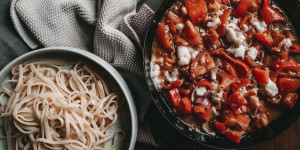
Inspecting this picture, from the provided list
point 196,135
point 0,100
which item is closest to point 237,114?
point 196,135

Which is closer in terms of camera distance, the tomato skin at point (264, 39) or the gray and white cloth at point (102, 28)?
the tomato skin at point (264, 39)

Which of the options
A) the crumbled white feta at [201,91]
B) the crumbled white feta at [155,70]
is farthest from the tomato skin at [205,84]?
the crumbled white feta at [155,70]

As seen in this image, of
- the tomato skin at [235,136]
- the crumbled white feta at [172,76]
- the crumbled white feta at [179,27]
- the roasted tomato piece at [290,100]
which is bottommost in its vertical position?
the tomato skin at [235,136]

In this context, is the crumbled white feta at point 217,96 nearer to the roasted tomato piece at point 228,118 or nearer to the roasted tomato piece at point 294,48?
the roasted tomato piece at point 228,118

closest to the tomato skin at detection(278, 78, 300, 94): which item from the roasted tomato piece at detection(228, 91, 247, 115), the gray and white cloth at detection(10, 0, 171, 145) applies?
the roasted tomato piece at detection(228, 91, 247, 115)

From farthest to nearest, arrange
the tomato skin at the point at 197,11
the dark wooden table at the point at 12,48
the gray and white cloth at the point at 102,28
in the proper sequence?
the dark wooden table at the point at 12,48 < the gray and white cloth at the point at 102,28 < the tomato skin at the point at 197,11

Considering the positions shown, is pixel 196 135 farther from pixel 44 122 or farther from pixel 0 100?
pixel 0 100

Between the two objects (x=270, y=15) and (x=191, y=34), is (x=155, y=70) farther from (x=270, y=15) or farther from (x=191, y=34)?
(x=270, y=15)

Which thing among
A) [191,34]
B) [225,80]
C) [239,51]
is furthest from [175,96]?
[239,51]
